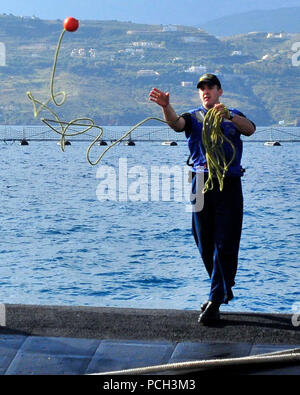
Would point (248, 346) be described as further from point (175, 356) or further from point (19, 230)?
point (19, 230)

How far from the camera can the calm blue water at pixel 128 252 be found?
710 inches

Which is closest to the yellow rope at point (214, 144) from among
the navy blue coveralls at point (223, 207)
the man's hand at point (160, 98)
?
the navy blue coveralls at point (223, 207)

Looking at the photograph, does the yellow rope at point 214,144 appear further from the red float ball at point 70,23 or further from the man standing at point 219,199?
the red float ball at point 70,23

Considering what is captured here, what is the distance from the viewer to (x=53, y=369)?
455 centimetres

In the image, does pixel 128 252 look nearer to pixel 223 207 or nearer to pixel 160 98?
pixel 223 207

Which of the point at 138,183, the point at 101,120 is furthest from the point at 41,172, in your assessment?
the point at 101,120

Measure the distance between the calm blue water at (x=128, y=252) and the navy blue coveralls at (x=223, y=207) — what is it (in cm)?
1052

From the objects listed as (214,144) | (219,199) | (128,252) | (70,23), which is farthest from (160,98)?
(128,252)

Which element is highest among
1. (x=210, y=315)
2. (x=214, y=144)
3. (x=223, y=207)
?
(x=214, y=144)

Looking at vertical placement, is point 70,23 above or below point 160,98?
above

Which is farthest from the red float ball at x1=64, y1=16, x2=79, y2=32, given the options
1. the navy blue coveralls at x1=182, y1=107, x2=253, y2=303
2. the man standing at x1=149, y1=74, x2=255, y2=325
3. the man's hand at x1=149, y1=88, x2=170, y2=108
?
the navy blue coveralls at x1=182, y1=107, x2=253, y2=303

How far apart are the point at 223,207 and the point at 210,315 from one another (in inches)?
29.2

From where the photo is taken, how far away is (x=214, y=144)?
5445 millimetres

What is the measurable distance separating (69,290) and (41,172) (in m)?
48.6
